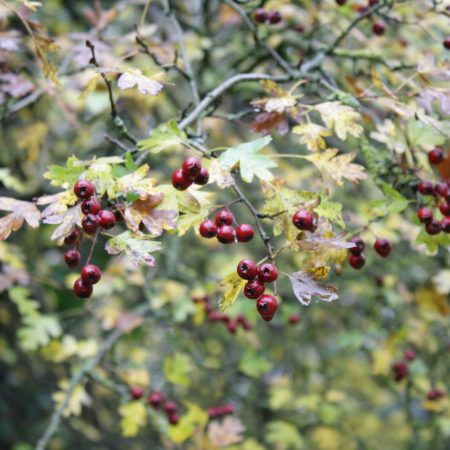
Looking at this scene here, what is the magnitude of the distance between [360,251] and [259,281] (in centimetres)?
57

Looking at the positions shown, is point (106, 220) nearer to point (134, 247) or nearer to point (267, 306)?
point (134, 247)

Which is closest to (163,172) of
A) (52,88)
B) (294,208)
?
(52,88)

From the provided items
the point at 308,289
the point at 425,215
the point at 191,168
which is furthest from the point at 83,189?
the point at 425,215

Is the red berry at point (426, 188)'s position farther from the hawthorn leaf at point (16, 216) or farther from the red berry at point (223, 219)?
the hawthorn leaf at point (16, 216)

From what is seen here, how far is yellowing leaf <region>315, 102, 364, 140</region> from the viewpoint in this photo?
5.37ft

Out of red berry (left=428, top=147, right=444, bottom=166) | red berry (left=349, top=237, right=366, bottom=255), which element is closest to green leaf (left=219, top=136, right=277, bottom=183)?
red berry (left=349, top=237, right=366, bottom=255)

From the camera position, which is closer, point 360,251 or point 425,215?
point 425,215

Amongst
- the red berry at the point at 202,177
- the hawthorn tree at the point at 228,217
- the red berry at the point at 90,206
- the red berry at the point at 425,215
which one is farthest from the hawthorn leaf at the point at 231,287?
the red berry at the point at 425,215

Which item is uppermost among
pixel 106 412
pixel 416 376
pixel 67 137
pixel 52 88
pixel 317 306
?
pixel 52 88

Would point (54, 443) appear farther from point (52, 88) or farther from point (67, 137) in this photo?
point (52, 88)

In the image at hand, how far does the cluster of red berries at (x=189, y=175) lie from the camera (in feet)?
4.41

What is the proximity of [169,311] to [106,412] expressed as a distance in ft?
7.09

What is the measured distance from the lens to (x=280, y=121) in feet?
5.84

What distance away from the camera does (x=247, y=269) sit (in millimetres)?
1274
